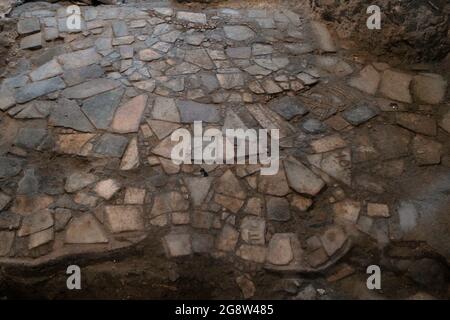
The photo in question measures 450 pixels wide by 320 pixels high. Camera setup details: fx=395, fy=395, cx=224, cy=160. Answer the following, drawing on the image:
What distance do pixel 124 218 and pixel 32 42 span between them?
2.39 metres

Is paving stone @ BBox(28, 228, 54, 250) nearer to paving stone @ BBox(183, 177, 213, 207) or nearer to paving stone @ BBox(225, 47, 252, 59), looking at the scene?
paving stone @ BBox(183, 177, 213, 207)

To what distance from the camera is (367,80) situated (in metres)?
3.62

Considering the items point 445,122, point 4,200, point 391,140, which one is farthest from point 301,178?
point 4,200

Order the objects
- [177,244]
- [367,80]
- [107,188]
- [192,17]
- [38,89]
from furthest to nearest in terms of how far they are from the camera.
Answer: [192,17], [367,80], [38,89], [107,188], [177,244]

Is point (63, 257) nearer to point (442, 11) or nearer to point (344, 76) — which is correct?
point (344, 76)

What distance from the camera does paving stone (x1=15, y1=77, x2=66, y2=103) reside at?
3428 mm

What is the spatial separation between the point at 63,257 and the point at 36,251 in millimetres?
197

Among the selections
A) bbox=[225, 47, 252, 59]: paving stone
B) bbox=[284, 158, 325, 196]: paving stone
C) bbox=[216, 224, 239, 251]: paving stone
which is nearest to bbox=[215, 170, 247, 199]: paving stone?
bbox=[216, 224, 239, 251]: paving stone

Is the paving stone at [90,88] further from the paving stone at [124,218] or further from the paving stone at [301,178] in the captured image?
the paving stone at [301,178]

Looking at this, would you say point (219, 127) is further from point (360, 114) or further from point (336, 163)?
point (360, 114)

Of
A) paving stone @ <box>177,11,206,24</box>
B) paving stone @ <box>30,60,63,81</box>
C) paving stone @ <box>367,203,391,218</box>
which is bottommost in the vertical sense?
paving stone @ <box>367,203,391,218</box>

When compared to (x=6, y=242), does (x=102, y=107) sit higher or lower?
higher

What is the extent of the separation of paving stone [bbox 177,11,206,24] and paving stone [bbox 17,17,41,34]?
149cm
